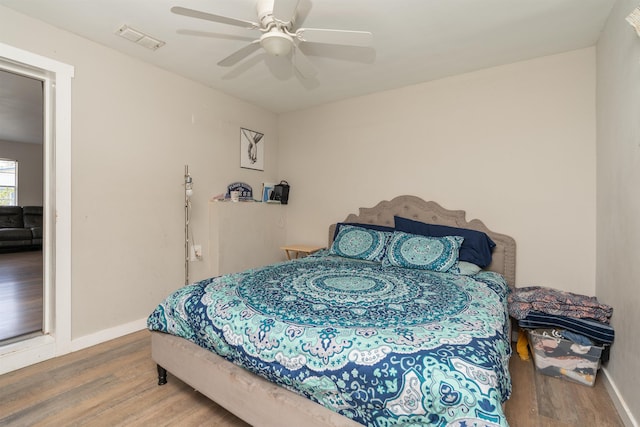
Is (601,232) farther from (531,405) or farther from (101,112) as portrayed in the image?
(101,112)

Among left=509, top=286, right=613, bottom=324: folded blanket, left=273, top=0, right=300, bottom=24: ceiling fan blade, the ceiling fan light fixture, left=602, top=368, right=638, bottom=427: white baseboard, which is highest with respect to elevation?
left=273, top=0, right=300, bottom=24: ceiling fan blade

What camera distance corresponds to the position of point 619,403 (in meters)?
1.70

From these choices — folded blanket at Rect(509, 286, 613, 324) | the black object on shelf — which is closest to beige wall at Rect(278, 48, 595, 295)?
folded blanket at Rect(509, 286, 613, 324)

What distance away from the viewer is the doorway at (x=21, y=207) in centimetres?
279

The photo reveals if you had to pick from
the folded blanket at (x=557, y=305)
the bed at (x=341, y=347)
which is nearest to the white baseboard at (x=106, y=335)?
the bed at (x=341, y=347)

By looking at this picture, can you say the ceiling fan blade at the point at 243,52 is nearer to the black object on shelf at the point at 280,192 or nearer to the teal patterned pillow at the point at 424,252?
the teal patterned pillow at the point at 424,252

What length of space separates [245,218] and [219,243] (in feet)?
1.50

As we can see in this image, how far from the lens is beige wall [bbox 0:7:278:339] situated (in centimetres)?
237

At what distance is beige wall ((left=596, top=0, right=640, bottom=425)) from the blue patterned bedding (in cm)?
64

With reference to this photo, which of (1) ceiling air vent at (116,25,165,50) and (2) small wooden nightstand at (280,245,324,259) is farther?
(2) small wooden nightstand at (280,245,324,259)

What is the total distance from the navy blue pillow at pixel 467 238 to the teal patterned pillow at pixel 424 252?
98 mm

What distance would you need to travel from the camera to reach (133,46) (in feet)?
8.20

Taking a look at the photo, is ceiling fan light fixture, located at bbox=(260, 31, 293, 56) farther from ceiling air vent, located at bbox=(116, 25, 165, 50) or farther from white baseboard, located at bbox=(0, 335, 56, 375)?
white baseboard, located at bbox=(0, 335, 56, 375)

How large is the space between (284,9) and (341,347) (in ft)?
5.47
